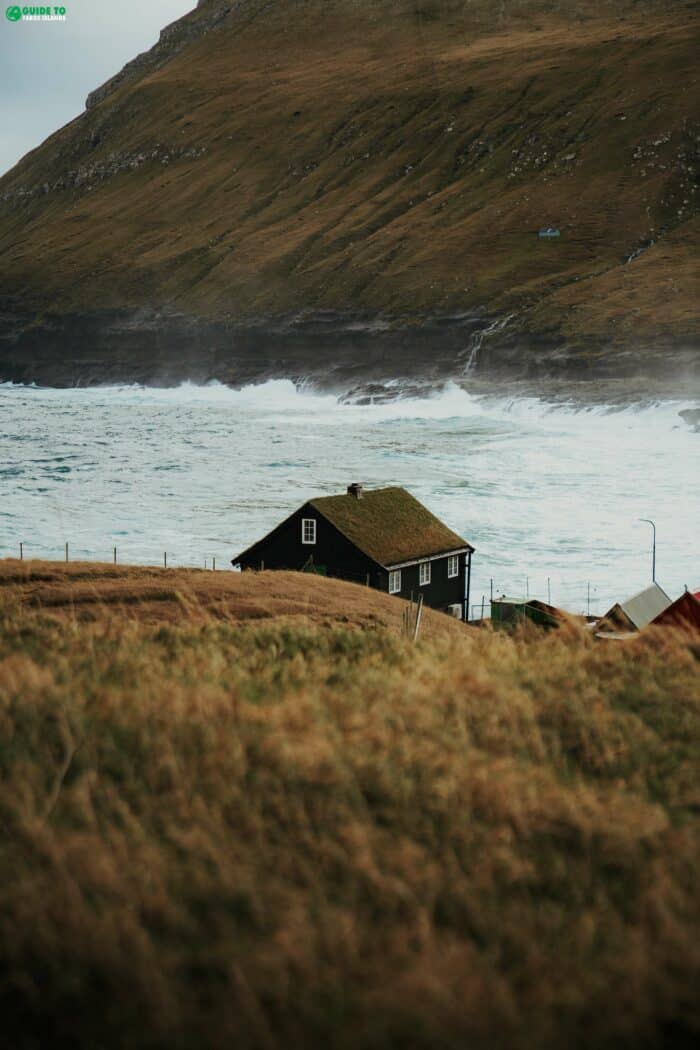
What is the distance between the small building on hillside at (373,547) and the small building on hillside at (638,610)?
6.77 m

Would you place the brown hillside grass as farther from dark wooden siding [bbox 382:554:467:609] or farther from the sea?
the sea

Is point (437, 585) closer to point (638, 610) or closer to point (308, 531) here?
point (308, 531)

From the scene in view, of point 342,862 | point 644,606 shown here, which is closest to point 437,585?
point 644,606

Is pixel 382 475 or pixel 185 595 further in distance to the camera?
pixel 382 475

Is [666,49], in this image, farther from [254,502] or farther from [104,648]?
[104,648]

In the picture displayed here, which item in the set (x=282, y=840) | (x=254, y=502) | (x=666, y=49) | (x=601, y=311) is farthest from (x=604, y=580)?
(x=666, y=49)

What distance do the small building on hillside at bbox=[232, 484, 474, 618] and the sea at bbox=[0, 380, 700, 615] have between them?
75.6 inches

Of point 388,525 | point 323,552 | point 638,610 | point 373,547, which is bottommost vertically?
point 638,610

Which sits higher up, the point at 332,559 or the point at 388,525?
the point at 388,525

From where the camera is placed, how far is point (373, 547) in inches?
1512

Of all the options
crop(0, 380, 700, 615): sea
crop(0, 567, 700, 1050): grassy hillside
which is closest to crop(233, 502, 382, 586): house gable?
crop(0, 380, 700, 615): sea

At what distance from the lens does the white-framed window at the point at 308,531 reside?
38719 millimetres

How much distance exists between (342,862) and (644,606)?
30.4 m

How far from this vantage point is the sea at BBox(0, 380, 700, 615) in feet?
196
